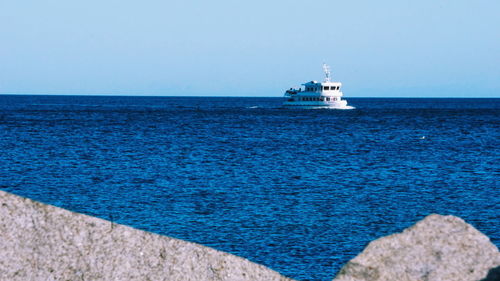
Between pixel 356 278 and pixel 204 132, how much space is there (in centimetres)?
7466

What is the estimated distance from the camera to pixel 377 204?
96.8 feet

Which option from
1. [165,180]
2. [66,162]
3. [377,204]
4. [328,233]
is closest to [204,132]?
[66,162]

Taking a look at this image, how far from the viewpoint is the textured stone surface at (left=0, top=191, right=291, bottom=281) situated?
542 centimetres

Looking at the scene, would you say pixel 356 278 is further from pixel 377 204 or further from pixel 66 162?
pixel 66 162

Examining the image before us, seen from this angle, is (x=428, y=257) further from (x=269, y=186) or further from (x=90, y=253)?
(x=269, y=186)

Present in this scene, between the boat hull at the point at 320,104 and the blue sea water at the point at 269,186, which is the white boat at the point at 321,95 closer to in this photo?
the boat hull at the point at 320,104

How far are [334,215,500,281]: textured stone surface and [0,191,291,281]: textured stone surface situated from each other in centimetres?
76

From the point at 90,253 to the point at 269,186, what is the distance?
29.7 meters

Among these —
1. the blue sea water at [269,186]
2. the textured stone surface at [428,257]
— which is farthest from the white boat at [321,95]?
the textured stone surface at [428,257]

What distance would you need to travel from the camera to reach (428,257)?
221 inches

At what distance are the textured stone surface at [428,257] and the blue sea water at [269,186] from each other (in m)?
12.4

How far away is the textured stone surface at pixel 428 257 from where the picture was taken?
18.1ft

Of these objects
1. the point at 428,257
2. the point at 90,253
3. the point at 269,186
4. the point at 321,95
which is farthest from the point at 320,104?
the point at 90,253

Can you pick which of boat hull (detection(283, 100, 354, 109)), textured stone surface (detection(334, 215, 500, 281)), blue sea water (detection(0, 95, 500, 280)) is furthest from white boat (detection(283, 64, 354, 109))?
textured stone surface (detection(334, 215, 500, 281))
